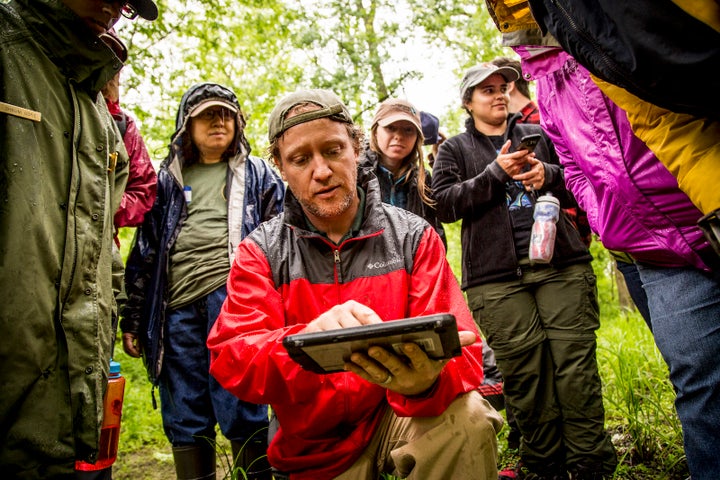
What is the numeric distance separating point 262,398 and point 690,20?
1714mm

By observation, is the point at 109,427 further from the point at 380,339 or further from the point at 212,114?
the point at 212,114

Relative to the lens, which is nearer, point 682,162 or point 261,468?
point 682,162

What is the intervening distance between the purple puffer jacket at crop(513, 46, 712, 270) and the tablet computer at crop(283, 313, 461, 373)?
948 mm

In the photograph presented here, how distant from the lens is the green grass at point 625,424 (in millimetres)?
2824

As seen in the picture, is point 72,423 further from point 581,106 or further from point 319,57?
point 319,57

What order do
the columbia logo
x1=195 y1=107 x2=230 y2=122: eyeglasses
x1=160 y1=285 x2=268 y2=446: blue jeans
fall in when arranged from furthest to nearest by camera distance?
x1=195 y1=107 x2=230 y2=122: eyeglasses, x1=160 y1=285 x2=268 y2=446: blue jeans, the columbia logo

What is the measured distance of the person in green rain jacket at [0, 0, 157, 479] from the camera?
1.64m

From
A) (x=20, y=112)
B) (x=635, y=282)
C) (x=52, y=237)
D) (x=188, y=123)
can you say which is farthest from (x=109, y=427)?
(x=635, y=282)

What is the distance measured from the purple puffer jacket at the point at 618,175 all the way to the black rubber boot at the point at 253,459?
90.1 inches

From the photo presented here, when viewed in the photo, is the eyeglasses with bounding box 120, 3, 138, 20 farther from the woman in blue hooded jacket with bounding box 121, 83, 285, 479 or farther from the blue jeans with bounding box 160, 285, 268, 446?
the blue jeans with bounding box 160, 285, 268, 446

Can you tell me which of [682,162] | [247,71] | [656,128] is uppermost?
[247,71]

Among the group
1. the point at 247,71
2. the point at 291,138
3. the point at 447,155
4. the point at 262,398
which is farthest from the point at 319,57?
the point at 262,398

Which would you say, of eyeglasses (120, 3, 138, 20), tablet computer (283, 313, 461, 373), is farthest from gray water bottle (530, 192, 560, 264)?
eyeglasses (120, 3, 138, 20)

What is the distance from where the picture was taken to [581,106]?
2.03 m
